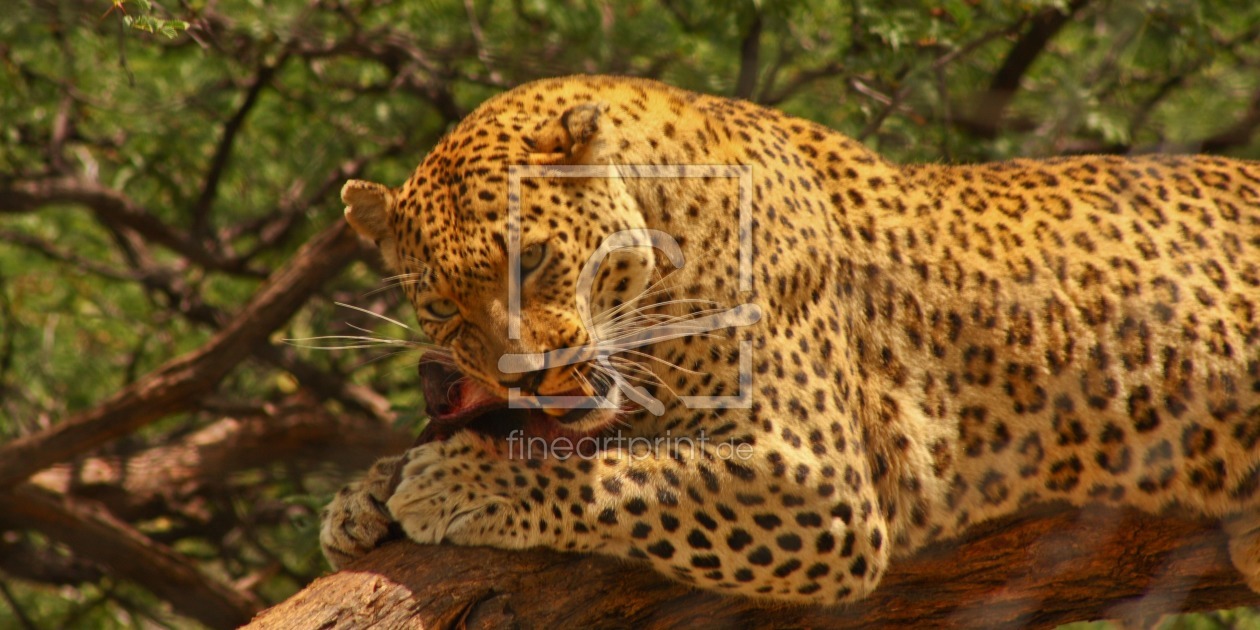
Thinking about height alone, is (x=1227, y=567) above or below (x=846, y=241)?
below

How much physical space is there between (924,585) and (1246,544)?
4.69 ft

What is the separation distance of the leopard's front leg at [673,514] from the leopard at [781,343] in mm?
12

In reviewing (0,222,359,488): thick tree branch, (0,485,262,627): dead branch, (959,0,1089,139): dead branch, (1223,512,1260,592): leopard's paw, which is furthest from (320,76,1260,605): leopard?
(0,485,262,627): dead branch

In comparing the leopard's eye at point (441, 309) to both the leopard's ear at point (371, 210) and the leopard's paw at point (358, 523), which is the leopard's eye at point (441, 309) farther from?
the leopard's paw at point (358, 523)

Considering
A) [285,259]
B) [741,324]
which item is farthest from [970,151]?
[285,259]

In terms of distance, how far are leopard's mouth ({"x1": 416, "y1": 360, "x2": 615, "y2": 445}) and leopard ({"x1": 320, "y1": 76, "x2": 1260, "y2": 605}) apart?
14mm

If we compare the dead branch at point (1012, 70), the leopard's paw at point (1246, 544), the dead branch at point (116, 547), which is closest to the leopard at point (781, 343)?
the leopard's paw at point (1246, 544)

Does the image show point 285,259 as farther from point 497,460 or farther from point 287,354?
point 497,460

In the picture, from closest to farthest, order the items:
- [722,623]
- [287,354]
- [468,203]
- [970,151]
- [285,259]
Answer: [468,203] → [722,623] → [970,151] → [287,354] → [285,259]

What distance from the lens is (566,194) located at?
213 inches

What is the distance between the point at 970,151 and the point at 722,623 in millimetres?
4775

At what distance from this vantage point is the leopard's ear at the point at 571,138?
5.34 m

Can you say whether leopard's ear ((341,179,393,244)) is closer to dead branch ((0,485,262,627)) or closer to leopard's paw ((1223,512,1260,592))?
leopard's paw ((1223,512,1260,592))

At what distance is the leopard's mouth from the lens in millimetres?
5406
